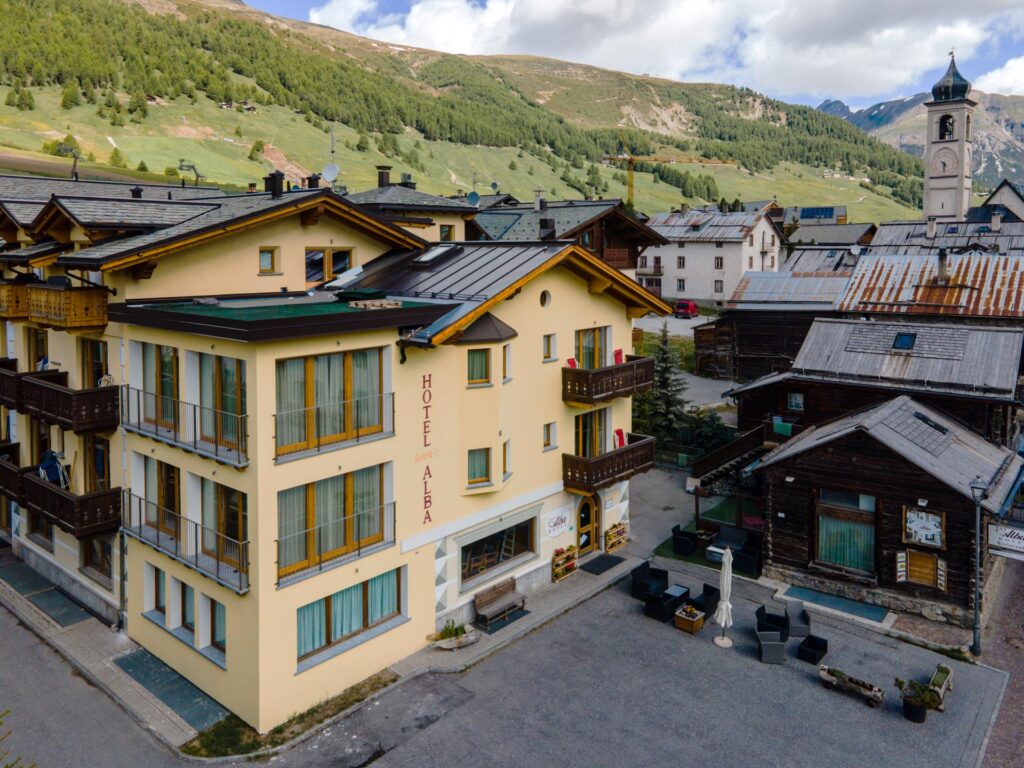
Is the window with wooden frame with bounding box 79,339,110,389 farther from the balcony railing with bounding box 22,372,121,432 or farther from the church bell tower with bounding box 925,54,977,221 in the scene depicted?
the church bell tower with bounding box 925,54,977,221

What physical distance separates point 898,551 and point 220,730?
18.9 meters

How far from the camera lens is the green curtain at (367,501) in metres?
18.6

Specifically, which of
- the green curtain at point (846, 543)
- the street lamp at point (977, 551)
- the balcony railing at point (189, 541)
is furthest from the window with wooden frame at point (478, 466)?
the street lamp at point (977, 551)

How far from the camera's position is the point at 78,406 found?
18891mm

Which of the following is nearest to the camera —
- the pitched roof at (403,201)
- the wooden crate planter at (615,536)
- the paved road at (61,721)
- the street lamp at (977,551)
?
the paved road at (61,721)

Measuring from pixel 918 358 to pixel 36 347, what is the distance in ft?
94.9

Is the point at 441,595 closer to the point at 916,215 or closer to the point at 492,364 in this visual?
the point at 492,364

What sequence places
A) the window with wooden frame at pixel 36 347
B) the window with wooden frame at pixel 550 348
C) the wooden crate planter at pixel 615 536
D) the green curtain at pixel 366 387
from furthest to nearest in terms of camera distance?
1. the wooden crate planter at pixel 615 536
2. the window with wooden frame at pixel 550 348
3. the window with wooden frame at pixel 36 347
4. the green curtain at pixel 366 387

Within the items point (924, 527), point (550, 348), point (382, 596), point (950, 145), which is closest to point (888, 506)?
point (924, 527)

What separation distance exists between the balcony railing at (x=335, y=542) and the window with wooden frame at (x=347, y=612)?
88 cm

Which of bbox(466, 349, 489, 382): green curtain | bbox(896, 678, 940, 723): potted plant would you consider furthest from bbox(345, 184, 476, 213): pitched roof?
bbox(896, 678, 940, 723): potted plant

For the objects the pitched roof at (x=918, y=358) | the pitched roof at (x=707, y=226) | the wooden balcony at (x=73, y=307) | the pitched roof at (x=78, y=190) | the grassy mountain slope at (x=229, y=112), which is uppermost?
the grassy mountain slope at (x=229, y=112)

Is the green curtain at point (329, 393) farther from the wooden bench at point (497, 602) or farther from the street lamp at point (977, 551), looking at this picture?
the street lamp at point (977, 551)

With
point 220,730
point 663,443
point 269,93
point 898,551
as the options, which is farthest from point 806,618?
point 269,93
